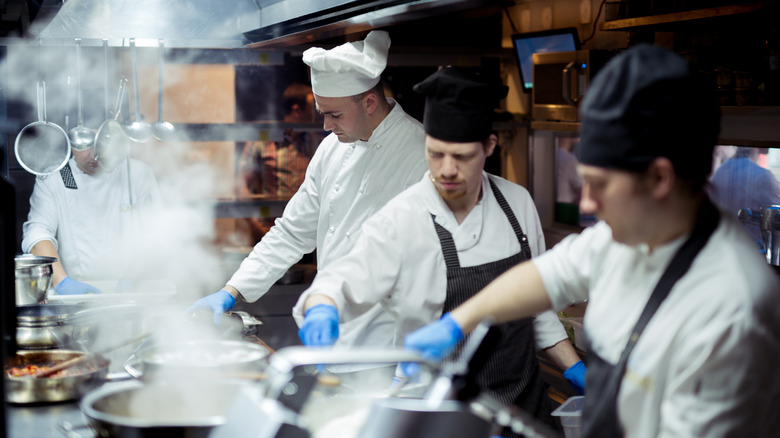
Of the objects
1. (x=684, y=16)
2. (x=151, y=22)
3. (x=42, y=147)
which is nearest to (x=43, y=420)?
(x=42, y=147)

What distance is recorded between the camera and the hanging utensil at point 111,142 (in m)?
3.24

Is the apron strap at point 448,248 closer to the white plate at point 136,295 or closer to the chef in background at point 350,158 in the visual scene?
the chef in background at point 350,158

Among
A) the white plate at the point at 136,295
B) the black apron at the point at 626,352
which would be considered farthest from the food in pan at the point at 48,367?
the black apron at the point at 626,352

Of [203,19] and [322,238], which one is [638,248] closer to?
[322,238]

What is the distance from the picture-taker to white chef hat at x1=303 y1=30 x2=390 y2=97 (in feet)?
8.35

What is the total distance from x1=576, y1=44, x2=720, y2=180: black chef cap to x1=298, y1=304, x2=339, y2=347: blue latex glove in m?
0.72

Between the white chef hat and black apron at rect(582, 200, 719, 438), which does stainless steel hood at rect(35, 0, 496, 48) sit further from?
black apron at rect(582, 200, 719, 438)

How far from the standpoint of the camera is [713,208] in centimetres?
122

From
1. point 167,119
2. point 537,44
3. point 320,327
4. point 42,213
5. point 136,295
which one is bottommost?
point 136,295

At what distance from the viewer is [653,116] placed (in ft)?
3.64

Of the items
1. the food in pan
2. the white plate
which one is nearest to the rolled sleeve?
the white plate

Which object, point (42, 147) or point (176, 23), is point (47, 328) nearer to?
point (42, 147)

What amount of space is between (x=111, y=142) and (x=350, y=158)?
1.21m

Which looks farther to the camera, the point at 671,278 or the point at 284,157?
the point at 284,157
